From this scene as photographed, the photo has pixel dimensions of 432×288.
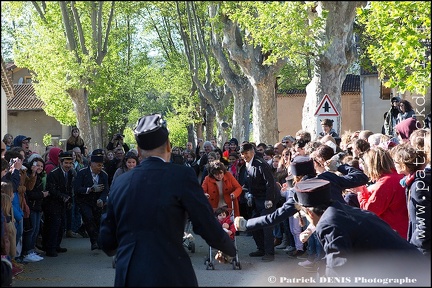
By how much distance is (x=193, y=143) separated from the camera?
17.3 meters

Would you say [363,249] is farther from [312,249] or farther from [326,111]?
[326,111]

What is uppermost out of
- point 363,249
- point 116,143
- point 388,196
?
point 116,143

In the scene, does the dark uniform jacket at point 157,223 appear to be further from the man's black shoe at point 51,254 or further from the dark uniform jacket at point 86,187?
the dark uniform jacket at point 86,187

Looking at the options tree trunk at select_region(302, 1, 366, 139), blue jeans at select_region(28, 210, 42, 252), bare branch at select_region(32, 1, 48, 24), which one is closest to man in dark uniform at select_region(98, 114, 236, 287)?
bare branch at select_region(32, 1, 48, 24)

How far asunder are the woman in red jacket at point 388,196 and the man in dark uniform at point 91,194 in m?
5.91

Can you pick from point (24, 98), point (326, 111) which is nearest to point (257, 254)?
point (326, 111)

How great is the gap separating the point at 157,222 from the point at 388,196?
3.60 meters

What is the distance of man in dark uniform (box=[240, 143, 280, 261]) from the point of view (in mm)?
11367

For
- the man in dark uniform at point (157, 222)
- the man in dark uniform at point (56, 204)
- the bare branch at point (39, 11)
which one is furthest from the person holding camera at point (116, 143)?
the man in dark uniform at point (157, 222)

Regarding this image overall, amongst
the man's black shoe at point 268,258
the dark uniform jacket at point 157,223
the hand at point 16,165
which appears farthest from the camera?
the man's black shoe at point 268,258

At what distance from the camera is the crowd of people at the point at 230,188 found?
440 centimetres

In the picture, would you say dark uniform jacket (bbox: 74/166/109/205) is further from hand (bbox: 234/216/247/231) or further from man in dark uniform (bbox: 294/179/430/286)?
man in dark uniform (bbox: 294/179/430/286)

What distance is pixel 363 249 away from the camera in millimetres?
4602

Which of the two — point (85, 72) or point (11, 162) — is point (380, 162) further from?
point (11, 162)
